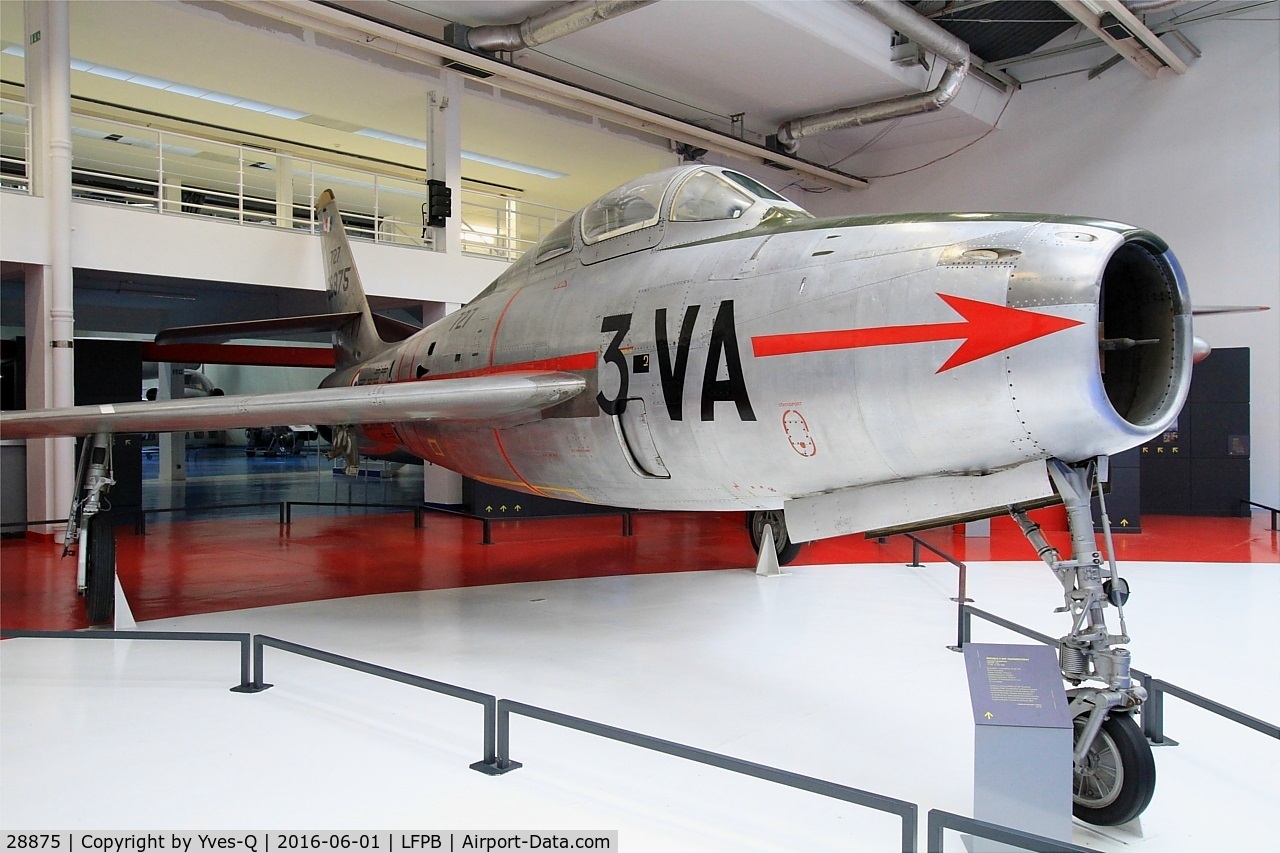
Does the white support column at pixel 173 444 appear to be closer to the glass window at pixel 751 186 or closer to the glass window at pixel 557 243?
the glass window at pixel 557 243

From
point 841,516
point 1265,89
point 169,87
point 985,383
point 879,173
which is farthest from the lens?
point 879,173

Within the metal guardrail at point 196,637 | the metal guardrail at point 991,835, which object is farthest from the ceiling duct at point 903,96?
the metal guardrail at point 991,835

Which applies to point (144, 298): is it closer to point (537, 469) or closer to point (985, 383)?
point (537, 469)

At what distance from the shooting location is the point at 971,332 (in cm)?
391

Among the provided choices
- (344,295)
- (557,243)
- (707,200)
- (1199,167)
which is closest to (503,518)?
(344,295)

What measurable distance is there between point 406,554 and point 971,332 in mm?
8817

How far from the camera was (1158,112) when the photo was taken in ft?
54.6

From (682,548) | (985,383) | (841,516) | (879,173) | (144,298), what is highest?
(879,173)

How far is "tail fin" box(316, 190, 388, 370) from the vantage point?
1074cm

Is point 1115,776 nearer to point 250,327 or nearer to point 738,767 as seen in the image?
point 738,767

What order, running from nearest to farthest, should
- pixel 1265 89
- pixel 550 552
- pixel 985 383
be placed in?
pixel 985 383 → pixel 550 552 → pixel 1265 89

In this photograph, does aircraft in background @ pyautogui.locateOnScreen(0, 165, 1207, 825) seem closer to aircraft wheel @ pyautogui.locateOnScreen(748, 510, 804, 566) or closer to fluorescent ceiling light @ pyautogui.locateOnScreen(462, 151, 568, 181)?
aircraft wheel @ pyautogui.locateOnScreen(748, 510, 804, 566)

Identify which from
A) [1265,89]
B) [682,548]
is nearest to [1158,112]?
[1265,89]

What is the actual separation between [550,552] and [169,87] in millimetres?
12213
